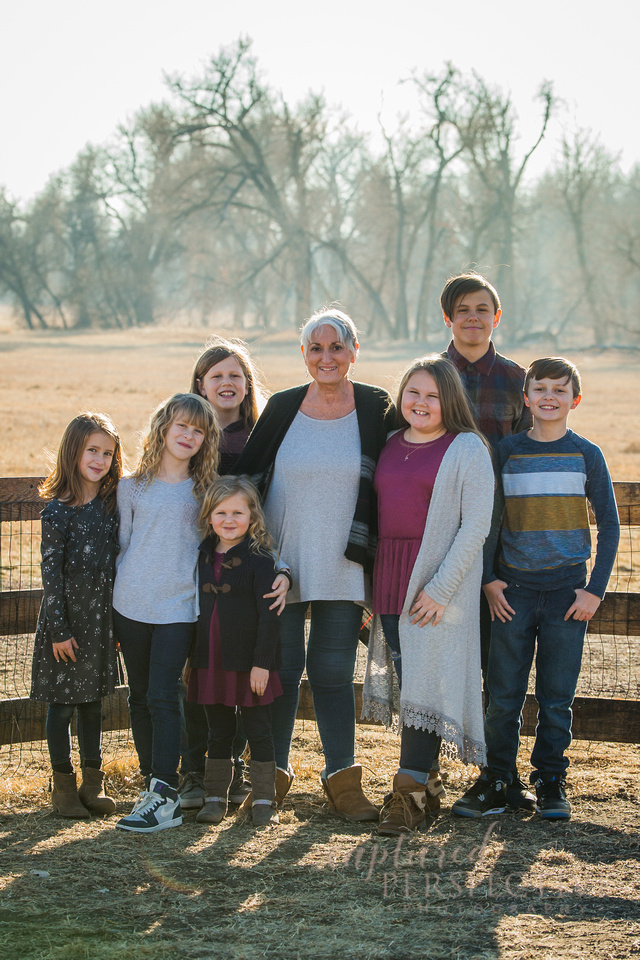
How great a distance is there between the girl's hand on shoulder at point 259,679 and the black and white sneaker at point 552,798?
47.9 inches

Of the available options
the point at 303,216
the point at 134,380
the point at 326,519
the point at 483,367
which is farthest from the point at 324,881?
the point at 303,216

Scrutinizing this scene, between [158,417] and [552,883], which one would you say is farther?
[158,417]

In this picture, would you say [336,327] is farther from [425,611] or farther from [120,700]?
[120,700]

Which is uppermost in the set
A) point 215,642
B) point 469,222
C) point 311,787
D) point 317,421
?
point 469,222

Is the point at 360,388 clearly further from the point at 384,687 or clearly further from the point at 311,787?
the point at 311,787

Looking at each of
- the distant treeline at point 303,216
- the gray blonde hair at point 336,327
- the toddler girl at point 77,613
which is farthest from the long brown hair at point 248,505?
the distant treeline at point 303,216

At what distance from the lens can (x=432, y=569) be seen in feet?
12.0

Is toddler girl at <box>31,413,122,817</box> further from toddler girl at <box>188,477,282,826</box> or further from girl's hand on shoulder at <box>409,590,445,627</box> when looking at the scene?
girl's hand on shoulder at <box>409,590,445,627</box>

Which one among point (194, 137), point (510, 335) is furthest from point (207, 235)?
point (510, 335)

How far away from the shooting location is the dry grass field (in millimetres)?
2664

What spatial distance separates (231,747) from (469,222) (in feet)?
152

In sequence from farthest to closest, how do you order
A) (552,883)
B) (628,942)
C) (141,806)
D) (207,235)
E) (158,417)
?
(207,235) < (158,417) < (141,806) < (552,883) < (628,942)

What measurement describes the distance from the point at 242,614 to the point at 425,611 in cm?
71

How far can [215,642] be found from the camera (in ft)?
12.1
